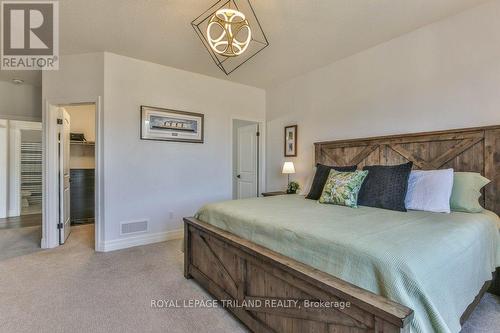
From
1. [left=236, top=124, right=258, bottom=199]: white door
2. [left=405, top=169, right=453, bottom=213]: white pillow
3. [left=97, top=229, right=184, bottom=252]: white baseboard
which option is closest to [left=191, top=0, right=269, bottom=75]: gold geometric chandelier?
[left=236, top=124, right=258, bottom=199]: white door

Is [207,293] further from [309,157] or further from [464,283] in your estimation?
[309,157]

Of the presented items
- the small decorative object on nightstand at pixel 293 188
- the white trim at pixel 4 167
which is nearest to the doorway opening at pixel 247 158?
the small decorative object on nightstand at pixel 293 188

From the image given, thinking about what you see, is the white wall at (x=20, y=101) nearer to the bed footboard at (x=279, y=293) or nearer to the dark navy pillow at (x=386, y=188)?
the bed footboard at (x=279, y=293)

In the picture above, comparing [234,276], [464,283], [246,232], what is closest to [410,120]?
[464,283]

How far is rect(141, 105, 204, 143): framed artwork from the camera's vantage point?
11.9 ft

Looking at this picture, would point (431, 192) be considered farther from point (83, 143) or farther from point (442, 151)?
point (83, 143)

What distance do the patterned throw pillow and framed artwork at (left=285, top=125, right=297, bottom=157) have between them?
1.69 meters

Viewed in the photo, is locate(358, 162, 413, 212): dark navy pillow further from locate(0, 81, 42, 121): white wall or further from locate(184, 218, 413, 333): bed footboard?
locate(0, 81, 42, 121): white wall

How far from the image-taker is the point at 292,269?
4.60 ft

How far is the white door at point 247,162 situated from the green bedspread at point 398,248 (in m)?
2.83

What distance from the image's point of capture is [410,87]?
284cm

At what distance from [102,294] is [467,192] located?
3275 mm

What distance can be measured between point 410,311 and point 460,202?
1661mm

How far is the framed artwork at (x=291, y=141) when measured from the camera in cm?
426
